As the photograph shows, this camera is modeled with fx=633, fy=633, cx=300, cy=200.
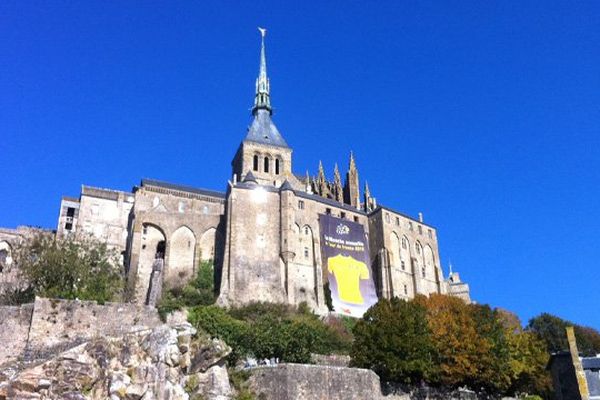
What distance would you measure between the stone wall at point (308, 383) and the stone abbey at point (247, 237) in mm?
26624

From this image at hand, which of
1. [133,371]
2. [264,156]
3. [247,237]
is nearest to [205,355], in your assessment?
[133,371]

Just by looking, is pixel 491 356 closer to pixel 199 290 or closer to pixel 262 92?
pixel 199 290

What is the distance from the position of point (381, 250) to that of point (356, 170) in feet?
63.5

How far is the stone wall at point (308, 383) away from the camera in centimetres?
2817

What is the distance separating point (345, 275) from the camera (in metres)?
63.0

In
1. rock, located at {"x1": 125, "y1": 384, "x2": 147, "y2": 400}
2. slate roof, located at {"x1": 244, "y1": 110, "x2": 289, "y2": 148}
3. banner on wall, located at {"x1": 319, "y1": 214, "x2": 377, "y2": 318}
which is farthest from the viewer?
slate roof, located at {"x1": 244, "y1": 110, "x2": 289, "y2": 148}

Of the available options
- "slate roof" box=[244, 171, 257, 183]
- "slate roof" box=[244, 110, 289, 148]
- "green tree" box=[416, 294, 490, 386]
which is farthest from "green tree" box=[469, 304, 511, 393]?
"slate roof" box=[244, 110, 289, 148]

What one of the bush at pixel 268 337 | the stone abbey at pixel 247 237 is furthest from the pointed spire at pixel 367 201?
the bush at pixel 268 337

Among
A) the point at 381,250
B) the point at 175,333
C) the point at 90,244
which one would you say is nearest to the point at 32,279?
the point at 90,244

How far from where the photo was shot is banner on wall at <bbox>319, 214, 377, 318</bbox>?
201 ft

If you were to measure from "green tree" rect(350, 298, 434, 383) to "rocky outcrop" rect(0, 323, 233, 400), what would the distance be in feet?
31.7

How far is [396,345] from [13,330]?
2094cm

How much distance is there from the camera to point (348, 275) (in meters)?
63.2

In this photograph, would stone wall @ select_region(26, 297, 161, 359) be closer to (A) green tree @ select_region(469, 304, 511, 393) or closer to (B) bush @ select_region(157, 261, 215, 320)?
(B) bush @ select_region(157, 261, 215, 320)
